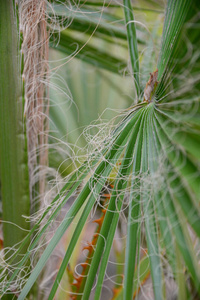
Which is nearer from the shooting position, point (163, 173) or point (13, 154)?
point (163, 173)

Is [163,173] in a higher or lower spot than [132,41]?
lower

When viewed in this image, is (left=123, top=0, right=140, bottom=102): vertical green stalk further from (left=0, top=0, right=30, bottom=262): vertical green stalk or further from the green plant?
(left=0, top=0, right=30, bottom=262): vertical green stalk

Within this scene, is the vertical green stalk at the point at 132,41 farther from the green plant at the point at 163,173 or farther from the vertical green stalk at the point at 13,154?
the vertical green stalk at the point at 13,154

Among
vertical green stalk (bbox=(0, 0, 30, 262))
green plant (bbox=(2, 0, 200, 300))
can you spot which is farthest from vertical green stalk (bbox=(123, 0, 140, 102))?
vertical green stalk (bbox=(0, 0, 30, 262))

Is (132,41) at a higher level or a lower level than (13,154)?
higher

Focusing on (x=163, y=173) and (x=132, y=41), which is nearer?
(x=163, y=173)

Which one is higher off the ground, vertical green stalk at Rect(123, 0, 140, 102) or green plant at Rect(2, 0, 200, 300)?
vertical green stalk at Rect(123, 0, 140, 102)

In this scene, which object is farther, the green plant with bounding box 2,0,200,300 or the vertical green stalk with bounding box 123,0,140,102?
the vertical green stalk with bounding box 123,0,140,102

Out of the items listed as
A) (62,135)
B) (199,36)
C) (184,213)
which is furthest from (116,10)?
(184,213)

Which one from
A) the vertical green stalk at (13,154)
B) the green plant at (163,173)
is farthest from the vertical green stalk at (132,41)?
the vertical green stalk at (13,154)
